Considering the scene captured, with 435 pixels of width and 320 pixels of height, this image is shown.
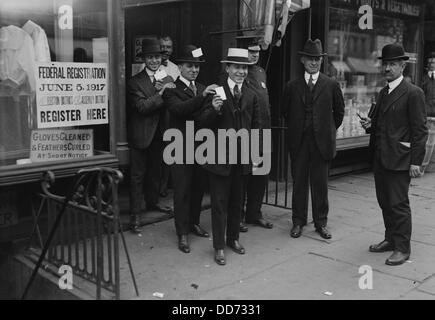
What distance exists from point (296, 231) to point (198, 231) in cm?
111

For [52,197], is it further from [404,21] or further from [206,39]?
[404,21]

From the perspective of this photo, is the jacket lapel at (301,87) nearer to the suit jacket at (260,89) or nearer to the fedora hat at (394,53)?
the suit jacket at (260,89)

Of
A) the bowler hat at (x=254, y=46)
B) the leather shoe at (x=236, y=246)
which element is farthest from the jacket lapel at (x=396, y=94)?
the leather shoe at (x=236, y=246)

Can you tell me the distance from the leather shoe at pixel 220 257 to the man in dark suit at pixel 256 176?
3.32ft

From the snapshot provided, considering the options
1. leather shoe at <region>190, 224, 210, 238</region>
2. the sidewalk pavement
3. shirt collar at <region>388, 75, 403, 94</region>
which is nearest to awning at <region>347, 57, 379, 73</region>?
the sidewalk pavement

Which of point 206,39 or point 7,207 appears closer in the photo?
point 7,207

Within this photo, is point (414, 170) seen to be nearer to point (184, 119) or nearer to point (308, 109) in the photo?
point (308, 109)

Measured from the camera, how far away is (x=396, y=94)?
510 cm

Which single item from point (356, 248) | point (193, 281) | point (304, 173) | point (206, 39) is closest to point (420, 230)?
point (356, 248)

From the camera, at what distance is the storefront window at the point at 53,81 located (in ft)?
16.7

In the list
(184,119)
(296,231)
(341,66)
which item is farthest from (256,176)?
(341,66)

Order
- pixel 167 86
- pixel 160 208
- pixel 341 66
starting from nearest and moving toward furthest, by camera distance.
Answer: pixel 167 86, pixel 160 208, pixel 341 66
